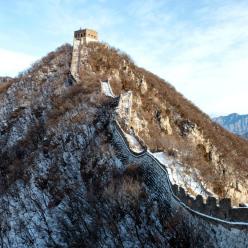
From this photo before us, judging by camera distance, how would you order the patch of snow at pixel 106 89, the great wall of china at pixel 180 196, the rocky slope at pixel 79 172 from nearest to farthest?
the great wall of china at pixel 180 196 → the rocky slope at pixel 79 172 → the patch of snow at pixel 106 89

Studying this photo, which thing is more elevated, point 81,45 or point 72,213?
point 81,45

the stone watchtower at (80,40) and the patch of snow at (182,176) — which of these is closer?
the patch of snow at (182,176)

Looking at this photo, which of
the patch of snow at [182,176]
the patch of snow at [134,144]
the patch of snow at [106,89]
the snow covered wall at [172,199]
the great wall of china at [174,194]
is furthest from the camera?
the patch of snow at [106,89]

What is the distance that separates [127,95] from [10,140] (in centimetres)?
1849

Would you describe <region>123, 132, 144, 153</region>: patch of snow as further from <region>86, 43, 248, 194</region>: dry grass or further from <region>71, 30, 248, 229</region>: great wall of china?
<region>86, 43, 248, 194</region>: dry grass

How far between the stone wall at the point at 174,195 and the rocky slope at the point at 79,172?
13.6 inches

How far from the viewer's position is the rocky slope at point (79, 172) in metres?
36.9

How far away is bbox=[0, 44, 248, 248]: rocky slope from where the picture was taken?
36906 millimetres

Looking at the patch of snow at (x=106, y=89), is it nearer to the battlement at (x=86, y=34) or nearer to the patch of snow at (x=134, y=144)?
the patch of snow at (x=134, y=144)

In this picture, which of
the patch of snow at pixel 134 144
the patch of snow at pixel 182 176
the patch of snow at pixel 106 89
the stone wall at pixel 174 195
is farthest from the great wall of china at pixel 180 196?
the patch of snow at pixel 106 89

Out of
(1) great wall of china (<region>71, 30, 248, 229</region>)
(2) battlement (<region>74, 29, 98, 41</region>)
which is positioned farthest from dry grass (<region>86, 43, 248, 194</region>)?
(1) great wall of china (<region>71, 30, 248, 229</region>)

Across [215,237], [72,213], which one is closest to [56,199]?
[72,213]

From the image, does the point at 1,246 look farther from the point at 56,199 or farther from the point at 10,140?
the point at 10,140

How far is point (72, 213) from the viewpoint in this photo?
158 ft
